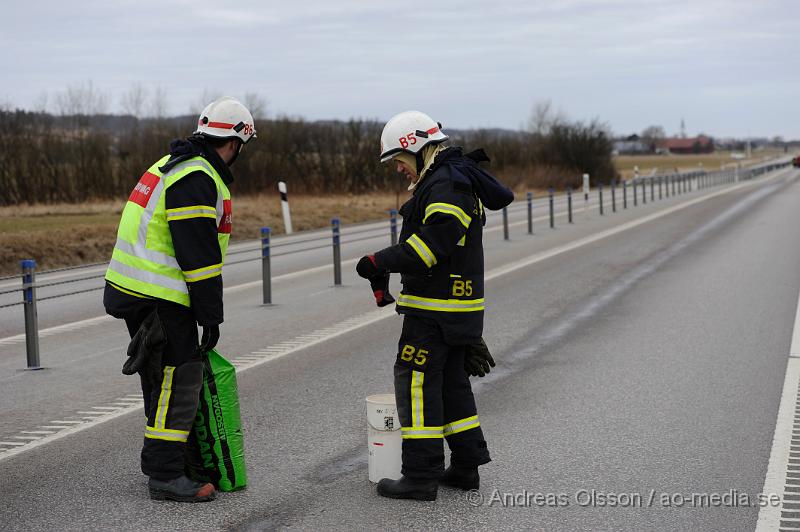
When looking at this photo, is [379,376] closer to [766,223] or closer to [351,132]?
[766,223]

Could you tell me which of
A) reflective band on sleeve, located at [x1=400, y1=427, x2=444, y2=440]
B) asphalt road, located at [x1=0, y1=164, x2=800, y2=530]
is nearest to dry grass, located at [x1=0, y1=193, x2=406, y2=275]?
asphalt road, located at [x1=0, y1=164, x2=800, y2=530]

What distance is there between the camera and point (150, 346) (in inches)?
214

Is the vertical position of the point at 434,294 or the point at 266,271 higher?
the point at 434,294

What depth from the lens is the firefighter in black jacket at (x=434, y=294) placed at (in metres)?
5.40

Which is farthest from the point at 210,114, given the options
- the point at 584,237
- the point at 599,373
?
the point at 584,237

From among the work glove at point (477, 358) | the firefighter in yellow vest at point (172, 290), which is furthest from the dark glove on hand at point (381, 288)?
the firefighter in yellow vest at point (172, 290)

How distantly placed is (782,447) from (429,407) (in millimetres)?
2377

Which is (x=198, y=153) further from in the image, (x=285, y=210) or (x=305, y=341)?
(x=285, y=210)

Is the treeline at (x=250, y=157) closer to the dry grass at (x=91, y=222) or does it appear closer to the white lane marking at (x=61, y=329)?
the dry grass at (x=91, y=222)

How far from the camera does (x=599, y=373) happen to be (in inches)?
353

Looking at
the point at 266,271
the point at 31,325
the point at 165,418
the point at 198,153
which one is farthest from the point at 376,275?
the point at 266,271

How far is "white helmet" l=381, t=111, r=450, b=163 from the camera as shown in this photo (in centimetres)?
550

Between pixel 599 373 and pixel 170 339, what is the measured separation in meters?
4.48

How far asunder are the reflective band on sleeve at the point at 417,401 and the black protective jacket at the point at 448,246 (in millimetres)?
243
